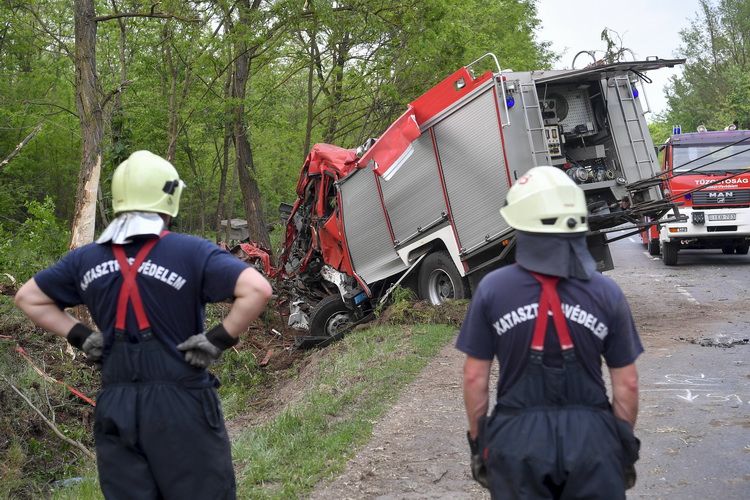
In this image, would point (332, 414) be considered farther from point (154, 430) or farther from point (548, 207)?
point (548, 207)

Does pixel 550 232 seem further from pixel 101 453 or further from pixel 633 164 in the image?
pixel 633 164

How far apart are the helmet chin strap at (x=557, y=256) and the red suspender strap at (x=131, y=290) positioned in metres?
1.44

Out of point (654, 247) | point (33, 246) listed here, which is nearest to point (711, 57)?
point (654, 247)

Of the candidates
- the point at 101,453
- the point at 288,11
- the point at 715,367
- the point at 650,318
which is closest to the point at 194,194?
the point at 288,11

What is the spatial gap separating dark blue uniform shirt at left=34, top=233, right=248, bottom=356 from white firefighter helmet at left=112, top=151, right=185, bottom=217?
0.16 m

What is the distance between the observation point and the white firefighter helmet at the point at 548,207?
9.23 ft

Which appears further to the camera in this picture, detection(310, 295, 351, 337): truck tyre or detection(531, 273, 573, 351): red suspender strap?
detection(310, 295, 351, 337): truck tyre

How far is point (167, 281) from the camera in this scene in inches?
122

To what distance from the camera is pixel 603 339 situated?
2807mm

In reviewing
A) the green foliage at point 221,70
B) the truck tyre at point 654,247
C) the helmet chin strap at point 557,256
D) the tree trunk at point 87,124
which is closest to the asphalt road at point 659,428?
the helmet chin strap at point 557,256

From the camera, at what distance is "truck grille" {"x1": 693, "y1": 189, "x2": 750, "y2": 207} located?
16.7 m

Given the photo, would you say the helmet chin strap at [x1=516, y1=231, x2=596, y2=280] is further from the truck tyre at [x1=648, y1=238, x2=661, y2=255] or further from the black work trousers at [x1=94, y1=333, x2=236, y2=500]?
the truck tyre at [x1=648, y1=238, x2=661, y2=255]

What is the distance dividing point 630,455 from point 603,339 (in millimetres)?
415

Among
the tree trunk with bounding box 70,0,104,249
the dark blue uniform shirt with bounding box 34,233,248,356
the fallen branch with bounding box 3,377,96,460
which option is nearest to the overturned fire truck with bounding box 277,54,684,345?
the tree trunk with bounding box 70,0,104,249
